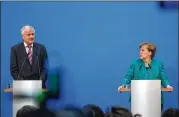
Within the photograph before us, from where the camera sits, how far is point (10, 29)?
6.34m

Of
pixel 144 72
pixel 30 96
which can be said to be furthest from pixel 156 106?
pixel 30 96

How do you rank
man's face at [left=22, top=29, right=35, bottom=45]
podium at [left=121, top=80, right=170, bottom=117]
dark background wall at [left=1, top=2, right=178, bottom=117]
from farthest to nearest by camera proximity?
dark background wall at [left=1, top=2, right=178, bottom=117], man's face at [left=22, top=29, right=35, bottom=45], podium at [left=121, top=80, right=170, bottom=117]

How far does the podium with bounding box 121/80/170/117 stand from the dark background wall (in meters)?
1.94

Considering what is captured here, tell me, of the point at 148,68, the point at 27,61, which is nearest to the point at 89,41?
the point at 27,61

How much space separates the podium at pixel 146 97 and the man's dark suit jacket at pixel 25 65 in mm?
1147

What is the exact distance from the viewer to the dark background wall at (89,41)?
20.5 ft

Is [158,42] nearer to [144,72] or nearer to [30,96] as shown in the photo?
[144,72]

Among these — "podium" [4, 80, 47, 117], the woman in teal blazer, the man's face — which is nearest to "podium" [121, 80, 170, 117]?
the woman in teal blazer

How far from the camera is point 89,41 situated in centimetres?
634

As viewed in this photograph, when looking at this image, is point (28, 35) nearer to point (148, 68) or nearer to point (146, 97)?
point (148, 68)

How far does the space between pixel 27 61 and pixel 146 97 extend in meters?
1.48

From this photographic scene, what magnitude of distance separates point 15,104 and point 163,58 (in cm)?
264

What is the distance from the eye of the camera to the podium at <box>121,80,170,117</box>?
430 cm

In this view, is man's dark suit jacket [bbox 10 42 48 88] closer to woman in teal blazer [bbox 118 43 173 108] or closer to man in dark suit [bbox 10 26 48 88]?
man in dark suit [bbox 10 26 48 88]
